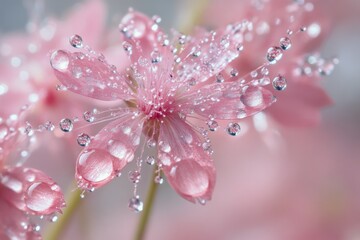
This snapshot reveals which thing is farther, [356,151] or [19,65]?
[356,151]

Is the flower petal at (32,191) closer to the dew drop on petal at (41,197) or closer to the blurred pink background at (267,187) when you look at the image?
the dew drop on petal at (41,197)

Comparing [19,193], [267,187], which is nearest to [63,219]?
[19,193]

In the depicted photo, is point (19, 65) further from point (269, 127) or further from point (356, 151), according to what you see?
point (356, 151)

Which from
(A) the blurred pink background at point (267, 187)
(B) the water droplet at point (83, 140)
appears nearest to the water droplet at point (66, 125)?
(B) the water droplet at point (83, 140)

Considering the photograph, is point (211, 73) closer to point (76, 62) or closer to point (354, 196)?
point (76, 62)

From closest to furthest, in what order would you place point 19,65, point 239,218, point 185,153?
1. point 185,153
2. point 19,65
3. point 239,218

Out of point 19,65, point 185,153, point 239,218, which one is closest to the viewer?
point 185,153

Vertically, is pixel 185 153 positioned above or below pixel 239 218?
below

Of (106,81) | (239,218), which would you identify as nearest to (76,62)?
(106,81)
